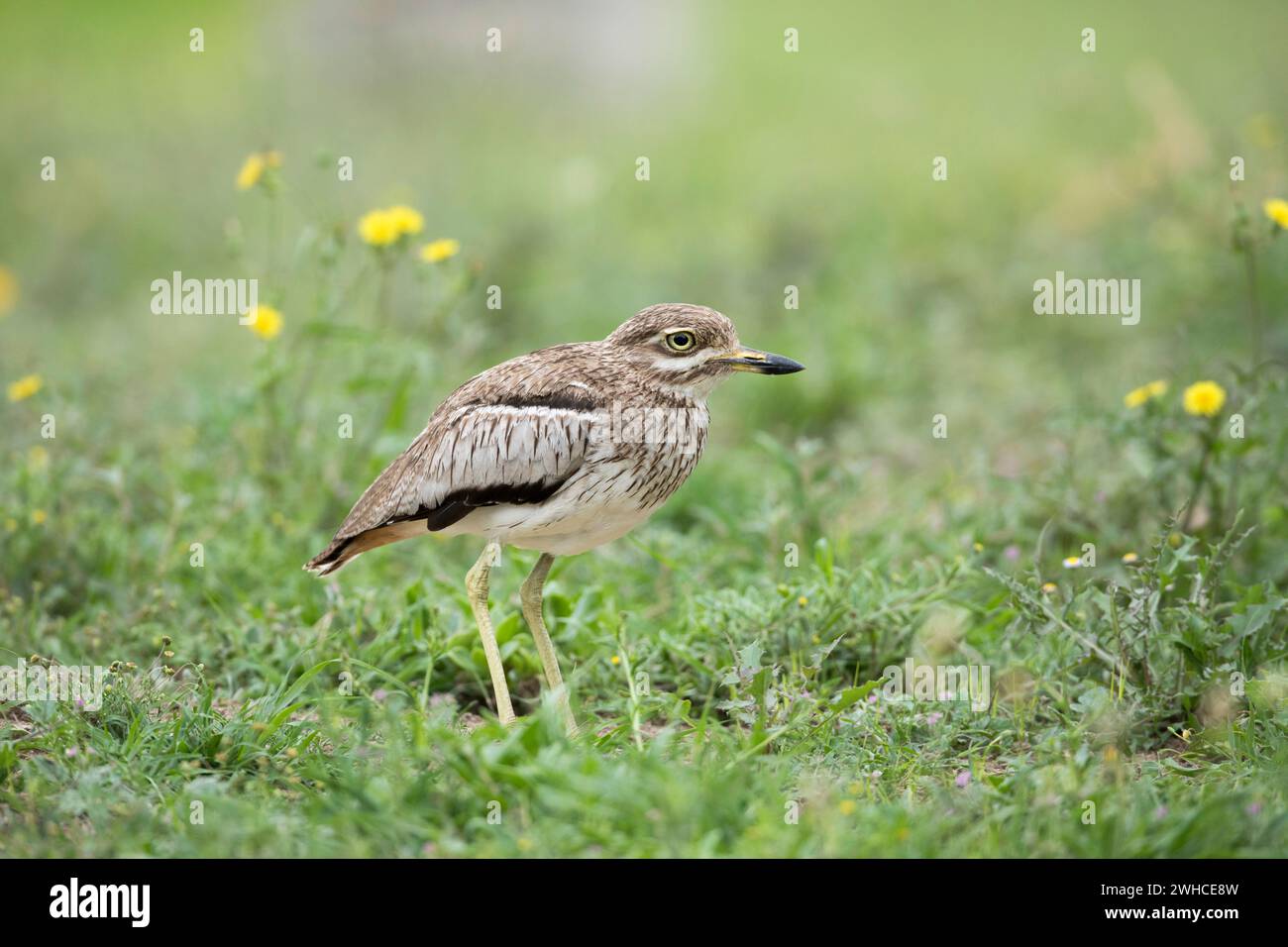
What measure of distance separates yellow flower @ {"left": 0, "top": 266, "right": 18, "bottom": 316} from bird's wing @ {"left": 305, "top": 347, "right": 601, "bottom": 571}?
16.4 ft

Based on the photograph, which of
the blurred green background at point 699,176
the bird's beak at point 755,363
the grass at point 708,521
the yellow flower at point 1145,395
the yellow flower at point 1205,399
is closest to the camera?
the grass at point 708,521

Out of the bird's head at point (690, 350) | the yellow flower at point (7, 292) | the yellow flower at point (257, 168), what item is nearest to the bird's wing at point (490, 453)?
the bird's head at point (690, 350)

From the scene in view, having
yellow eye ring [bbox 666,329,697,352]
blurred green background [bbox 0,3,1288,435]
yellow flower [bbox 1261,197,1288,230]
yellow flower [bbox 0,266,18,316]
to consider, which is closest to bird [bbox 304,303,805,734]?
yellow eye ring [bbox 666,329,697,352]

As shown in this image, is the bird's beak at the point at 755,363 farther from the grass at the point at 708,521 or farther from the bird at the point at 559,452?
the grass at the point at 708,521

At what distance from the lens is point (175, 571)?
514 cm

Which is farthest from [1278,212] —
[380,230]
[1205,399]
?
[380,230]

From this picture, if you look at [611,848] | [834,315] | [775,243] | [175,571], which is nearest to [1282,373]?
[834,315]

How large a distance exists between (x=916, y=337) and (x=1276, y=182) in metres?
2.12

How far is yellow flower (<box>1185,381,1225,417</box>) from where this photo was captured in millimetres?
4787

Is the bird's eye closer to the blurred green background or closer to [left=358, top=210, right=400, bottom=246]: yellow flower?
[left=358, top=210, right=400, bottom=246]: yellow flower

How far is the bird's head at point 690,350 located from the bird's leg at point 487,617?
80 cm

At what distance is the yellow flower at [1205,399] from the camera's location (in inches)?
188

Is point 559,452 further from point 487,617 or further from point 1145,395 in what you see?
point 1145,395
